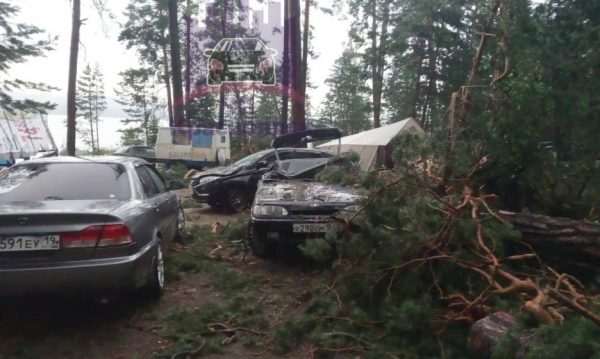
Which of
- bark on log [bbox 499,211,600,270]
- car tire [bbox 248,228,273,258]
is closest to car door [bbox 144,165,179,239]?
car tire [bbox 248,228,273,258]

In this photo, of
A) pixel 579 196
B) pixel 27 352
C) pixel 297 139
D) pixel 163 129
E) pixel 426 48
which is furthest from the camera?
pixel 426 48

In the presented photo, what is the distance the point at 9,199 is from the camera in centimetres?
421

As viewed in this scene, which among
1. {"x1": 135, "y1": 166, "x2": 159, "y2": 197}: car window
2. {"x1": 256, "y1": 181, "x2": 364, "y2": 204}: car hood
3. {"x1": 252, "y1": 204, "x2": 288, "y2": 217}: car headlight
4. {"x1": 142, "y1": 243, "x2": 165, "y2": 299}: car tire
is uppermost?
{"x1": 135, "y1": 166, "x2": 159, "y2": 197}: car window

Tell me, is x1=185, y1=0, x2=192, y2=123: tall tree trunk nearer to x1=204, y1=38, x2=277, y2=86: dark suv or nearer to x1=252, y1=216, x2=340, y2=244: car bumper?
x1=204, y1=38, x2=277, y2=86: dark suv

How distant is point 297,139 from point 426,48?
17.6m

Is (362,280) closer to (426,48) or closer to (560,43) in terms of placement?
(560,43)

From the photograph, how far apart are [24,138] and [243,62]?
11627 mm

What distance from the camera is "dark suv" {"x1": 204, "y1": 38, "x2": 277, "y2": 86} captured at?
26047mm

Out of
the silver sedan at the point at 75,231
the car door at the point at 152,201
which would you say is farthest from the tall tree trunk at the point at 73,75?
the silver sedan at the point at 75,231

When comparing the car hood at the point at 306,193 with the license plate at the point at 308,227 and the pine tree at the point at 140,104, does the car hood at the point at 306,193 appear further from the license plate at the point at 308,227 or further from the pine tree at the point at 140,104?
the pine tree at the point at 140,104

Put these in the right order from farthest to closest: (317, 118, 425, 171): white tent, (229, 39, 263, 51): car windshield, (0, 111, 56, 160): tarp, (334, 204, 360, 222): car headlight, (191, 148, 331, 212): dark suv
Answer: (229, 39, 263, 51): car windshield < (0, 111, 56, 160): tarp < (317, 118, 425, 171): white tent < (191, 148, 331, 212): dark suv < (334, 204, 360, 222): car headlight

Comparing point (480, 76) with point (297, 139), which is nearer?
point (480, 76)

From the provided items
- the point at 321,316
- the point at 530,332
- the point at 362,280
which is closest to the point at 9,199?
the point at 321,316

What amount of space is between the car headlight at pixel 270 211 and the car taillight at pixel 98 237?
2.26 m
